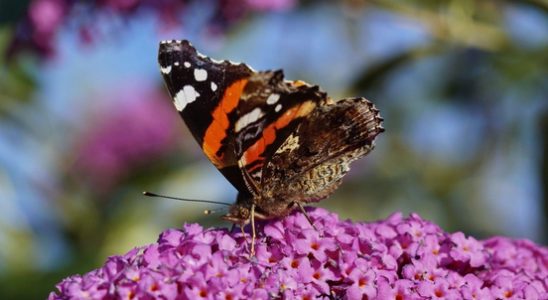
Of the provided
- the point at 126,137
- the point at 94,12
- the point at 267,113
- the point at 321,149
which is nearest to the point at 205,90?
the point at 267,113

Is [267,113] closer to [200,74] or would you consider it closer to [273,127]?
[273,127]

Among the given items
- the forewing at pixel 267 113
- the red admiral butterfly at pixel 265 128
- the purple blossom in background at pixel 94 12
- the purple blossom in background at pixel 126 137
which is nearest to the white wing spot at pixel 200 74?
the red admiral butterfly at pixel 265 128

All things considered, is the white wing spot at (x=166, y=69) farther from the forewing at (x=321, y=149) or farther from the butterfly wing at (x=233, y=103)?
the forewing at (x=321, y=149)

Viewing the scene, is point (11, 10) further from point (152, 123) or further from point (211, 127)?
point (152, 123)

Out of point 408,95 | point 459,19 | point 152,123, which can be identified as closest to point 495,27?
point 459,19

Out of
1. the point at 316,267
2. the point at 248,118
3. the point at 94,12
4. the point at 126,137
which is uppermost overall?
the point at 126,137
